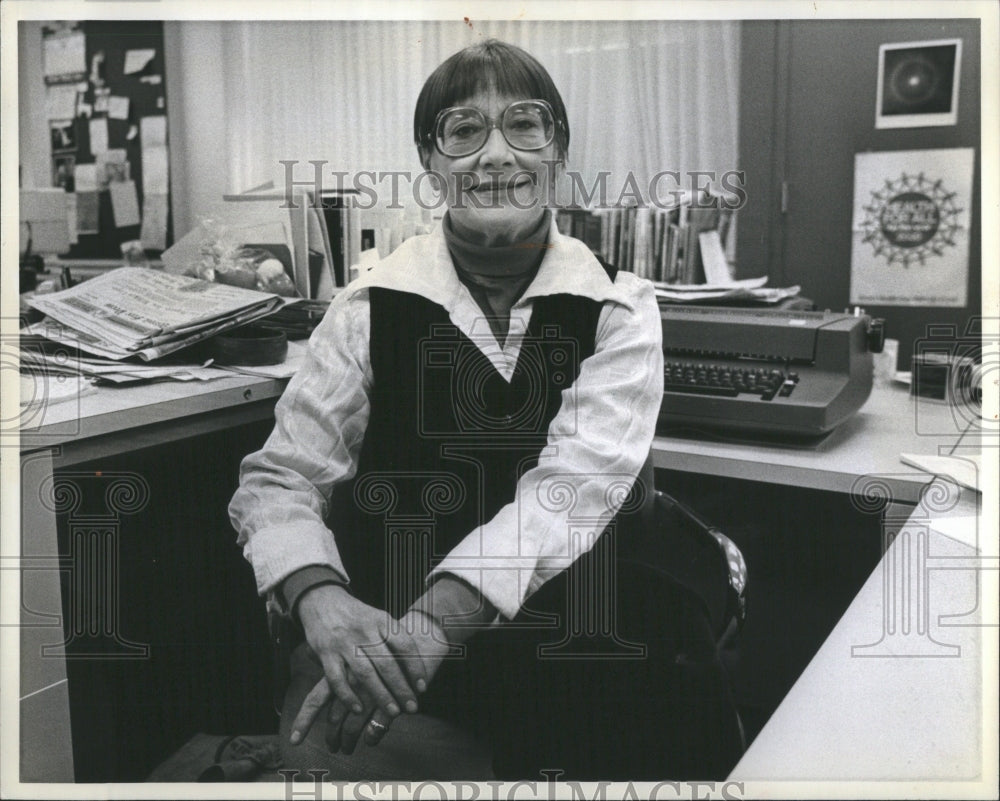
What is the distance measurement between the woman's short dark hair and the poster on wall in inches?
19.7

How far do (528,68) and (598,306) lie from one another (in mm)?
272

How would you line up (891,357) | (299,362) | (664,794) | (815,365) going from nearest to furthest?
1. (664,794)
2. (299,362)
3. (815,365)
4. (891,357)

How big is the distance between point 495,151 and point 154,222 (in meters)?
0.42

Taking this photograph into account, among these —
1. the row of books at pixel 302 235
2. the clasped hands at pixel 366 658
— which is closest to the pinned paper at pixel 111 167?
the row of books at pixel 302 235

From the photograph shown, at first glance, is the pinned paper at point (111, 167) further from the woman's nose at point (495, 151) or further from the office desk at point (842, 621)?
the woman's nose at point (495, 151)

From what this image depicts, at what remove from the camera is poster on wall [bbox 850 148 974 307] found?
1.06 meters

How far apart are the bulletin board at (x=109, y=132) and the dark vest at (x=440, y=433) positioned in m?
0.36

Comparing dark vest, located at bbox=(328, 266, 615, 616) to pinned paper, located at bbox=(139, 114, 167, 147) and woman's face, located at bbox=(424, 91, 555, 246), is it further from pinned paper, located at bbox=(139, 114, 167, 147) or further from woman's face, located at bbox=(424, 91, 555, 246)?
pinned paper, located at bbox=(139, 114, 167, 147)

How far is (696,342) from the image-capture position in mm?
1362

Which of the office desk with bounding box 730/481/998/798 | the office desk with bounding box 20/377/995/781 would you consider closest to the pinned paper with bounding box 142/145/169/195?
the office desk with bounding box 20/377/995/781

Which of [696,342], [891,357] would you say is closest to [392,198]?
[696,342]

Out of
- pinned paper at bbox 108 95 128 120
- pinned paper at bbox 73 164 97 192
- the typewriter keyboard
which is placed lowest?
the typewriter keyboard

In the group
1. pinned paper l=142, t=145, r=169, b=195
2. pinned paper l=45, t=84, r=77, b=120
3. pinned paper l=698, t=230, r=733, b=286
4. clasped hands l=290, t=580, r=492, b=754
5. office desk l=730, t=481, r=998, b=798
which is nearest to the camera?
office desk l=730, t=481, r=998, b=798

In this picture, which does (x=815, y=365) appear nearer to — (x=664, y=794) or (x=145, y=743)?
(x=664, y=794)
